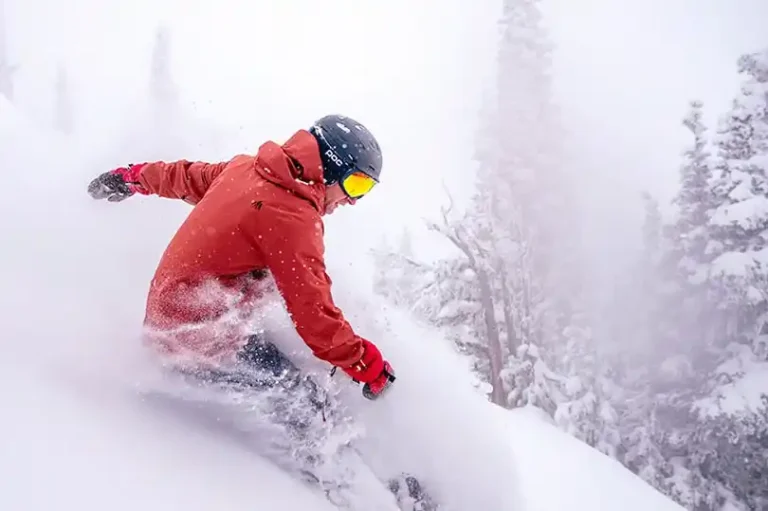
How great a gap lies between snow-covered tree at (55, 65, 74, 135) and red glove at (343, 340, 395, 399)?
5200 centimetres

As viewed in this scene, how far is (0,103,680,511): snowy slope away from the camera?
8.05ft

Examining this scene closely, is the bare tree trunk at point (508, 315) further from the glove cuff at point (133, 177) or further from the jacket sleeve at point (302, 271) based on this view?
the jacket sleeve at point (302, 271)

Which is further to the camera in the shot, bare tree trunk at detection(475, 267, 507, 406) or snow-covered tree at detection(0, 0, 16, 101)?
snow-covered tree at detection(0, 0, 16, 101)

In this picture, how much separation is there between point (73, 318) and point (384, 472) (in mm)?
2241

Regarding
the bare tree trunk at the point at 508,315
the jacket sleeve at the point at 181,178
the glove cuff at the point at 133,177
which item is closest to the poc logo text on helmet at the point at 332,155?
the jacket sleeve at the point at 181,178

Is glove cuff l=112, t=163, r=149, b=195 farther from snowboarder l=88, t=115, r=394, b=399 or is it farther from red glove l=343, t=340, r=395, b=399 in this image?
red glove l=343, t=340, r=395, b=399

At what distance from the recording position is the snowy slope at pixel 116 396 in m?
2.46

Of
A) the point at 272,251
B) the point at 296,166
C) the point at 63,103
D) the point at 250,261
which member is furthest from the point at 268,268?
the point at 63,103

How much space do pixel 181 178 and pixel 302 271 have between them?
138cm

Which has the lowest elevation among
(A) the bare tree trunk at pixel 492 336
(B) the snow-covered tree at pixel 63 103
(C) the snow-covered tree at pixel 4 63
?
(A) the bare tree trunk at pixel 492 336

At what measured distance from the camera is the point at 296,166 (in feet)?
10.3

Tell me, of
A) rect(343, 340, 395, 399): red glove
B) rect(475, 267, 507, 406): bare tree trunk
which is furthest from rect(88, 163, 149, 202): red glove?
rect(475, 267, 507, 406): bare tree trunk

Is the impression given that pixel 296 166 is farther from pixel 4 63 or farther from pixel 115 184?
pixel 4 63

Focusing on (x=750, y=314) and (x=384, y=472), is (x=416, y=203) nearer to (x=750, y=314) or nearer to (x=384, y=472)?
(x=750, y=314)
